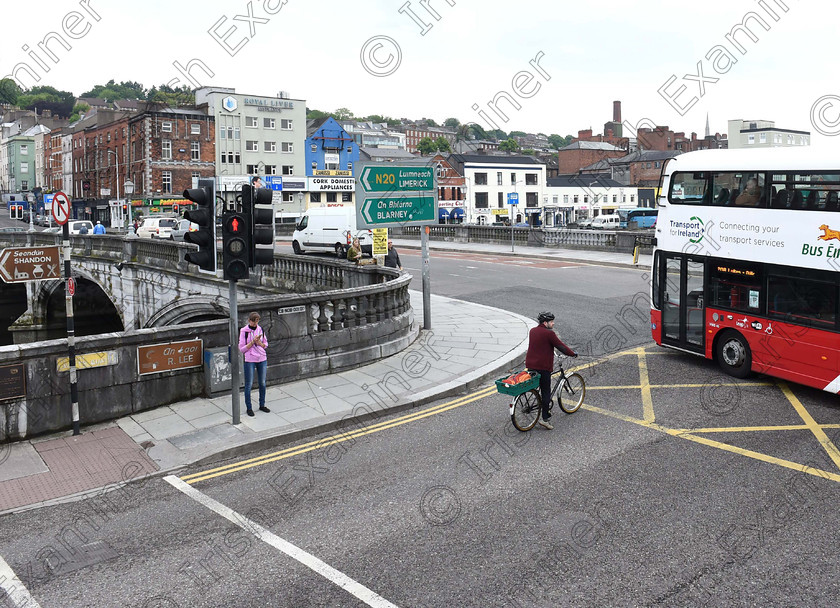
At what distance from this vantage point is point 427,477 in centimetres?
876

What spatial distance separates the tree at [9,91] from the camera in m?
123

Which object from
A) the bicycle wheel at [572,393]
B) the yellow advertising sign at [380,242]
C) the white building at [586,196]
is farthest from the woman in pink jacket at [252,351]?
the white building at [586,196]

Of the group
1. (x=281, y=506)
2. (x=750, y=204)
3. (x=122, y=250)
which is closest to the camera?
(x=281, y=506)

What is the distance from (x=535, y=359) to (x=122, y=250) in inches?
1154

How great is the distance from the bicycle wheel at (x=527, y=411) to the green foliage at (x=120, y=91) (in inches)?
6800

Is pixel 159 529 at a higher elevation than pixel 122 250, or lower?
lower

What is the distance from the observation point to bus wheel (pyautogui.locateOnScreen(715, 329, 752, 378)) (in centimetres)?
1287

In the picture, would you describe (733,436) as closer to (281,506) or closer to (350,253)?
(281,506)

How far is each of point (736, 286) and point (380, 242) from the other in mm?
9623

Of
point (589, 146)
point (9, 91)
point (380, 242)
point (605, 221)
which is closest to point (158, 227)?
point (380, 242)

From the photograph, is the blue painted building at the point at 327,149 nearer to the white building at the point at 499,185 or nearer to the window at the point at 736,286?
the white building at the point at 499,185

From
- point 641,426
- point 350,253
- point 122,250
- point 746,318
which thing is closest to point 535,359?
point 641,426

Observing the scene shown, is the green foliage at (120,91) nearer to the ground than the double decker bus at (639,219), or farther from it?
farther from it

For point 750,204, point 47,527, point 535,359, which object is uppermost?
point 750,204
